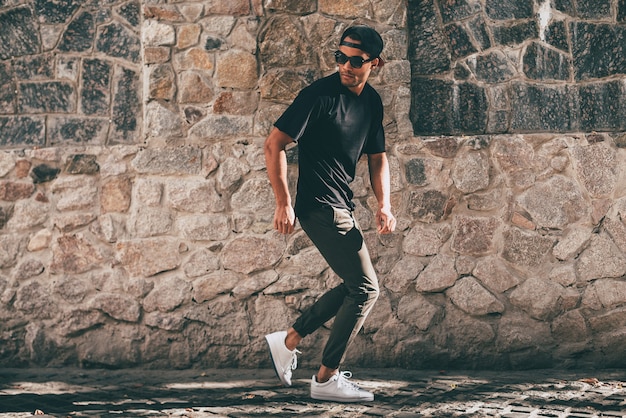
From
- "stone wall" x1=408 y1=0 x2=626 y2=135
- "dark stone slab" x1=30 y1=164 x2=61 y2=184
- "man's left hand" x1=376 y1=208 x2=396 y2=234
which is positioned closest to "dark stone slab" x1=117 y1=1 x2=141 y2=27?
"dark stone slab" x1=30 y1=164 x2=61 y2=184

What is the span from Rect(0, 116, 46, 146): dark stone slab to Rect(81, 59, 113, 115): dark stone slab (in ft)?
1.23

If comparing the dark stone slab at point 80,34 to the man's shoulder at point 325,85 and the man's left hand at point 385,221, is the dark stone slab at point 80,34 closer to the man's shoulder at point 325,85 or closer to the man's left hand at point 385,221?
the man's shoulder at point 325,85

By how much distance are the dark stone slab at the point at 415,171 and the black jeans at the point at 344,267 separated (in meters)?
0.97

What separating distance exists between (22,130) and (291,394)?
8.70 feet

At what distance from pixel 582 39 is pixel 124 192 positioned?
3288mm

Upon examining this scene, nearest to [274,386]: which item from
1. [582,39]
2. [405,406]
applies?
[405,406]

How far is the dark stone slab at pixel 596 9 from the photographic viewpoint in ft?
18.0

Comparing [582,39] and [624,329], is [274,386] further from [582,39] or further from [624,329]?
[582,39]

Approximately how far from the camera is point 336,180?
4141mm

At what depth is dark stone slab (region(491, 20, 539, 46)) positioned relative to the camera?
Answer: 5438 millimetres

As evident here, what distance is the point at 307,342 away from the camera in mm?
5031

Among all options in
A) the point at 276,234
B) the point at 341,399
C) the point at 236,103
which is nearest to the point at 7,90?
the point at 236,103

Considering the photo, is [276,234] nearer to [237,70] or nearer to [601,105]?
[237,70]

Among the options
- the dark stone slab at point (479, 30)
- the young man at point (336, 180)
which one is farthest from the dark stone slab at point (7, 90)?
the dark stone slab at point (479, 30)
